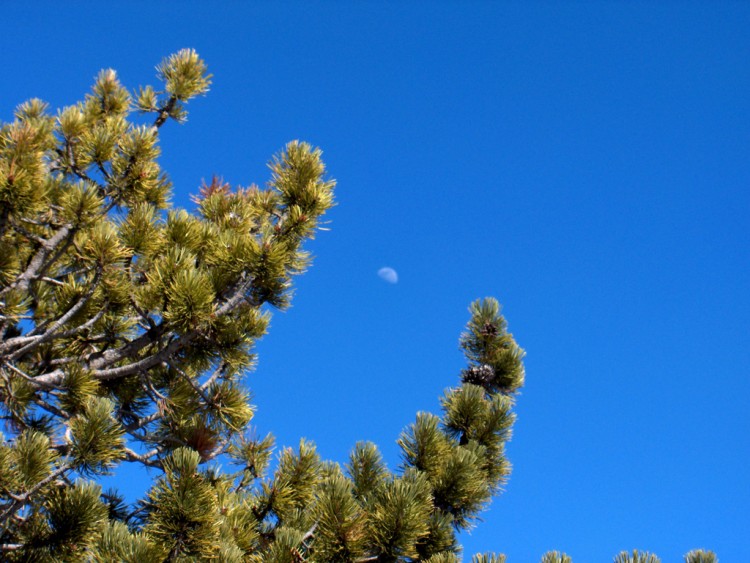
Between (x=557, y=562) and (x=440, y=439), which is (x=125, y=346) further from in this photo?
(x=557, y=562)

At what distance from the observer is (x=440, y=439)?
4.72m

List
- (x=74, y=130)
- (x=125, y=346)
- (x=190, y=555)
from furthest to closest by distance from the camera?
(x=74, y=130), (x=125, y=346), (x=190, y=555)

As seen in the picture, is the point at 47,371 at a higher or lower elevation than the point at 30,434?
higher

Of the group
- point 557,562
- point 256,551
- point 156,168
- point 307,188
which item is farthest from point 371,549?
point 156,168

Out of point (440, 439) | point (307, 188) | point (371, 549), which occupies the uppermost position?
point (307, 188)

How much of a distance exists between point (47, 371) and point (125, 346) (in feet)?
2.27

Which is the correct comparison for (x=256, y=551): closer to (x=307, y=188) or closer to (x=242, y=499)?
(x=242, y=499)

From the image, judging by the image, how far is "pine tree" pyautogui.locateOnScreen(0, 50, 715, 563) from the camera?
13.1ft

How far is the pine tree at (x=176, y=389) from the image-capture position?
13.1ft

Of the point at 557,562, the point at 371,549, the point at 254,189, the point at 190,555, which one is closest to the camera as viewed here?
the point at 557,562

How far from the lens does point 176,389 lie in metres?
5.20

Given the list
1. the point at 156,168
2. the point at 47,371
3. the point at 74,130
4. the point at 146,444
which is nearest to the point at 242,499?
the point at 146,444

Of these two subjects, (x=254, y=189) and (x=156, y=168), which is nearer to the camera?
(x=156, y=168)

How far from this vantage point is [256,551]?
4.47m
